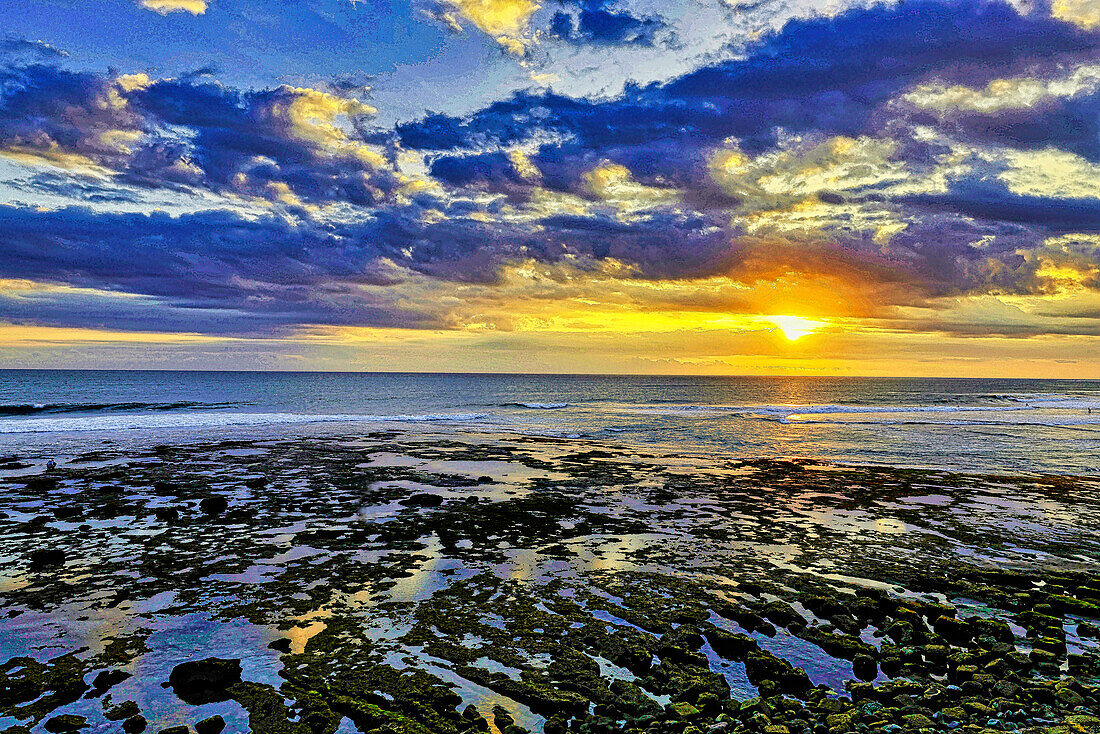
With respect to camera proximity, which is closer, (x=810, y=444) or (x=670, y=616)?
(x=670, y=616)

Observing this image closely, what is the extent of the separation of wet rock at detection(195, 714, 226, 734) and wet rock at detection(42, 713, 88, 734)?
127 centimetres

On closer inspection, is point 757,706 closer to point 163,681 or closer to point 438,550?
point 163,681

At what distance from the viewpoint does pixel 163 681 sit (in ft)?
25.3

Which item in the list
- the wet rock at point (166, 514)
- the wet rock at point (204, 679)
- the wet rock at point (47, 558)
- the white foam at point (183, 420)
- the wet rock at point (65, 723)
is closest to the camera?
the wet rock at point (65, 723)

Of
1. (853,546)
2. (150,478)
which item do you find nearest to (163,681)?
(853,546)

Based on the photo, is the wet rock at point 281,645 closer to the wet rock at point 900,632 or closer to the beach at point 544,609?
the beach at point 544,609

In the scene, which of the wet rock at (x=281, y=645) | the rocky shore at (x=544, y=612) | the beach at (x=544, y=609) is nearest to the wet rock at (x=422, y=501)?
the rocky shore at (x=544, y=612)

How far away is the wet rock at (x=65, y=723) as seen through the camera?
21.6 feet

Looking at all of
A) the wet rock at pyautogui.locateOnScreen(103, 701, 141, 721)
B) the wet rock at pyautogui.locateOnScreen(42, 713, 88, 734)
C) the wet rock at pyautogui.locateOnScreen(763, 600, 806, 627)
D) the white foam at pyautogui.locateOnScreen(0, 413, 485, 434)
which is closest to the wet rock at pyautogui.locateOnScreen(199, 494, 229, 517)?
the wet rock at pyautogui.locateOnScreen(103, 701, 141, 721)

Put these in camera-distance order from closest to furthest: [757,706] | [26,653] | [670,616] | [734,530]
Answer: [757,706], [26,653], [670,616], [734,530]

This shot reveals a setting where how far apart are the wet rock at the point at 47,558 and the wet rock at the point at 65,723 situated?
7165mm

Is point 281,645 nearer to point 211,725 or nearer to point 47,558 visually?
point 211,725

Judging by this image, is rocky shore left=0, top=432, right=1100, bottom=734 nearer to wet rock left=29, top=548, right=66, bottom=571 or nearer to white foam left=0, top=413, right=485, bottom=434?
wet rock left=29, top=548, right=66, bottom=571

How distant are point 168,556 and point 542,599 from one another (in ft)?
27.7
